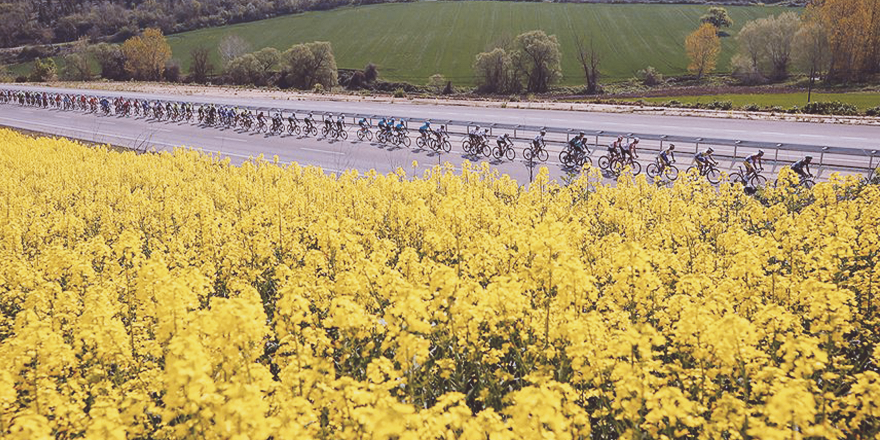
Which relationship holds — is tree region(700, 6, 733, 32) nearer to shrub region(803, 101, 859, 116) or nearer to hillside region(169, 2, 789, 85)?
hillside region(169, 2, 789, 85)

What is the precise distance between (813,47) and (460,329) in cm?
Answer: 6284

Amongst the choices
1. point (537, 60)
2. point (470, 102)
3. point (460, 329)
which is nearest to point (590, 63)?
point (537, 60)

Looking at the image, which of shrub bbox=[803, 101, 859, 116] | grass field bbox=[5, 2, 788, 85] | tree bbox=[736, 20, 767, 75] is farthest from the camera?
grass field bbox=[5, 2, 788, 85]

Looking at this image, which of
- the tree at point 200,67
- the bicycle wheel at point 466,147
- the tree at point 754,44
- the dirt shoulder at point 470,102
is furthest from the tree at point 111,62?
the tree at point 754,44

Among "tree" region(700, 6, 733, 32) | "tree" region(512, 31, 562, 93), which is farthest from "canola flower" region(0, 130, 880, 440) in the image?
"tree" region(700, 6, 733, 32)

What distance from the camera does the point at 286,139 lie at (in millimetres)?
31469

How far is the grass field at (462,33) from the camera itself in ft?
270

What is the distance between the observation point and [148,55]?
264 feet

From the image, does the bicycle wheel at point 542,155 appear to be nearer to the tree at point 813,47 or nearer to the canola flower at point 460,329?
the canola flower at point 460,329

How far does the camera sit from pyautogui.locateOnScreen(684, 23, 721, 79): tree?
7294 centimetres

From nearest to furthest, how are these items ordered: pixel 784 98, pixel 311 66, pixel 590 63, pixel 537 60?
pixel 784 98 → pixel 537 60 → pixel 311 66 → pixel 590 63

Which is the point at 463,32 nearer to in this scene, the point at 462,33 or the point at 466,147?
the point at 462,33

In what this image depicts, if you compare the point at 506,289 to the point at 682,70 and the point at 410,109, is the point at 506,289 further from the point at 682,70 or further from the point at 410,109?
the point at 682,70

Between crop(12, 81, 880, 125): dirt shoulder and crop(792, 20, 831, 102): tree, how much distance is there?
1096 inches
